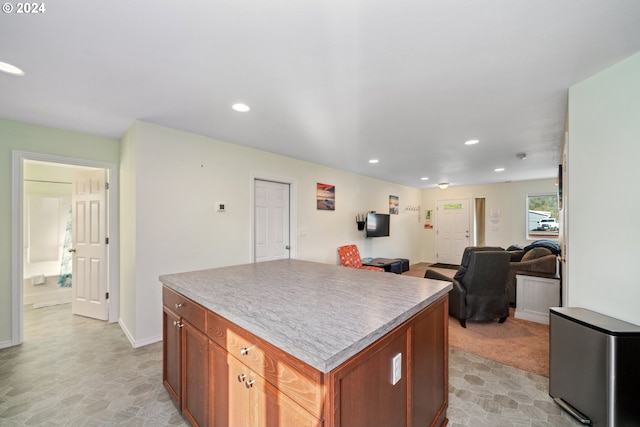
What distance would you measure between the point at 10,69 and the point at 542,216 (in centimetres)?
938

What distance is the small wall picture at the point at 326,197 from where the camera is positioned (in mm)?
4938

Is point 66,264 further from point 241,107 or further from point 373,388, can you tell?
point 373,388

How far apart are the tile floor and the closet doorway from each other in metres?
0.67

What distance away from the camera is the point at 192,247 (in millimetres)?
3176

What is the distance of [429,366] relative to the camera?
1.47 metres

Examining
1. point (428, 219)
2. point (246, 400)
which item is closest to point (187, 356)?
point (246, 400)

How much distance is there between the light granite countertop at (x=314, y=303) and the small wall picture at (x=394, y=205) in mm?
5234

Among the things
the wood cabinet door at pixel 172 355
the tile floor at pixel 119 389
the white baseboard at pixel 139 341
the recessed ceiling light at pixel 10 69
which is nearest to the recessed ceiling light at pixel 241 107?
the recessed ceiling light at pixel 10 69

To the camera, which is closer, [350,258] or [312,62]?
[312,62]

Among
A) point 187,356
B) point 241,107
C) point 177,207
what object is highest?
point 241,107

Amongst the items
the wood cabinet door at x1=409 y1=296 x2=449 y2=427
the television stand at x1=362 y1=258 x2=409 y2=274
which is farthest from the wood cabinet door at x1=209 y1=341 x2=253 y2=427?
the television stand at x1=362 y1=258 x2=409 y2=274

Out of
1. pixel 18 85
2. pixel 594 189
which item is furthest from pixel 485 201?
pixel 18 85

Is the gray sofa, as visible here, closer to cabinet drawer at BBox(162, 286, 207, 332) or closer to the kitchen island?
the kitchen island

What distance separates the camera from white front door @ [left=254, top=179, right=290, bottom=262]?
159 inches
